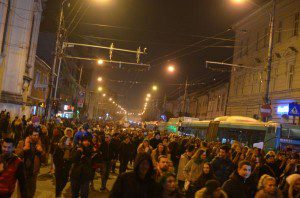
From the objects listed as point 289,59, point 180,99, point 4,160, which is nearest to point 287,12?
point 289,59

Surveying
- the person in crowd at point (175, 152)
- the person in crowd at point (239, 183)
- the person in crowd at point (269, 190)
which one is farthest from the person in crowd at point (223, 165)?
the person in crowd at point (175, 152)

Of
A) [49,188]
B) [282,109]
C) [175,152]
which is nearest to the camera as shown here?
[49,188]

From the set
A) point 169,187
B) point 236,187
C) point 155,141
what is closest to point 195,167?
point 236,187

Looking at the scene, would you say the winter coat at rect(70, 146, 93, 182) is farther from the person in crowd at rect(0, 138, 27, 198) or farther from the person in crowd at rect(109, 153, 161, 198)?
the person in crowd at rect(109, 153, 161, 198)

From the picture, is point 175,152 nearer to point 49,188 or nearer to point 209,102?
point 49,188

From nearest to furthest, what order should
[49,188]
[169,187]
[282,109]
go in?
[169,187], [49,188], [282,109]

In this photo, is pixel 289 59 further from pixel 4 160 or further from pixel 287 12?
pixel 4 160

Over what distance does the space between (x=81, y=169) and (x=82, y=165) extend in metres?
0.10

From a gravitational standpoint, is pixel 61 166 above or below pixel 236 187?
below

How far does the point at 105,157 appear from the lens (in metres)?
15.0

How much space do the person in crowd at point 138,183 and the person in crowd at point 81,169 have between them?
17.5ft

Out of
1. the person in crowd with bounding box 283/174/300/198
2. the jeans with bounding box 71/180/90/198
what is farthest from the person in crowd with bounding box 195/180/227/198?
the jeans with bounding box 71/180/90/198

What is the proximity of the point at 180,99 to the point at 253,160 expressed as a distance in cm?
→ 8400

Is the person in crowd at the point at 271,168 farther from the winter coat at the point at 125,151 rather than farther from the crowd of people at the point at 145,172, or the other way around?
the winter coat at the point at 125,151
